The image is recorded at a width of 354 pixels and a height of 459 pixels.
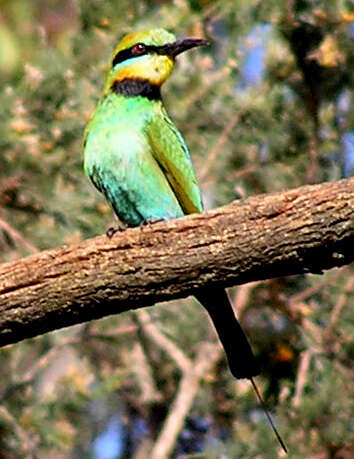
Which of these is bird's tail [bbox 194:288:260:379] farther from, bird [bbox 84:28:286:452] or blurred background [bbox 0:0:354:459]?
blurred background [bbox 0:0:354:459]

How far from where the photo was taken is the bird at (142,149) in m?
3.89

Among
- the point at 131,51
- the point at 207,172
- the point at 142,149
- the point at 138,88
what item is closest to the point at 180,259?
the point at 142,149

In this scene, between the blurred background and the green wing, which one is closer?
the green wing

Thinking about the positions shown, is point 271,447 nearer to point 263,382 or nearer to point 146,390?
point 263,382

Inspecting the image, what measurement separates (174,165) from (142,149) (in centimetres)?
12

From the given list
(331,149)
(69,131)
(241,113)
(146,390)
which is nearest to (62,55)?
(69,131)

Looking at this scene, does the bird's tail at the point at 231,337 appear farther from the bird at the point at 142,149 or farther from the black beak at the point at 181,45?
the black beak at the point at 181,45

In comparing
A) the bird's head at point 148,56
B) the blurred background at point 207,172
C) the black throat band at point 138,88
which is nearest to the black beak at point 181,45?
the bird's head at point 148,56

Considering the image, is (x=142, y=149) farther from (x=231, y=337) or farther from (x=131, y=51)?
(x=231, y=337)

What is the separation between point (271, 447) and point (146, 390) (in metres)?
1.25

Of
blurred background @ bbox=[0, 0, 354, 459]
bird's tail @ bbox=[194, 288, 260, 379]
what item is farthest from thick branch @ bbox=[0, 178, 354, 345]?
blurred background @ bbox=[0, 0, 354, 459]

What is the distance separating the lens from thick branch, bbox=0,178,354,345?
291 cm

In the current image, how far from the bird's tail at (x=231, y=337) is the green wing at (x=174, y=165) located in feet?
1.58

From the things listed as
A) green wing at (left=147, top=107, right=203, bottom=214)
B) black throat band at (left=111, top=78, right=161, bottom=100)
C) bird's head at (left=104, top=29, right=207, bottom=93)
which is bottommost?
green wing at (left=147, top=107, right=203, bottom=214)
